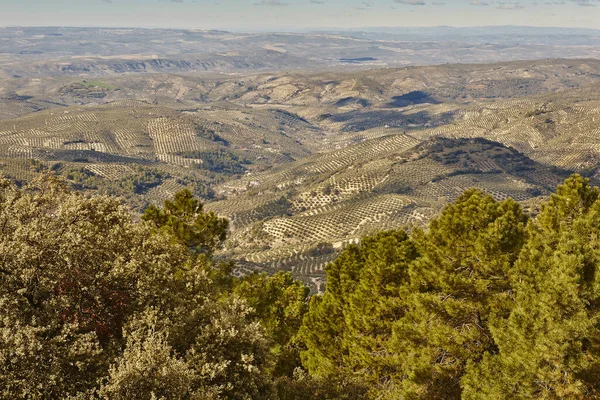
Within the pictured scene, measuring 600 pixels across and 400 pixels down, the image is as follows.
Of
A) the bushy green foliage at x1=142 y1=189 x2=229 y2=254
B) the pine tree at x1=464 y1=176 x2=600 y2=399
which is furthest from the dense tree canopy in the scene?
the bushy green foliage at x1=142 y1=189 x2=229 y2=254

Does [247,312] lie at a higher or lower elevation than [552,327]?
lower

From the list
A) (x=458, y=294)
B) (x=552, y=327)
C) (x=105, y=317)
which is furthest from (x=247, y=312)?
(x=552, y=327)

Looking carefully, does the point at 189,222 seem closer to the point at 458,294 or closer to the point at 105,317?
the point at 105,317

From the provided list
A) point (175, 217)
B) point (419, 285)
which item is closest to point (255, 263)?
point (175, 217)

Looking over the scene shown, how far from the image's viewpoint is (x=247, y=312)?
71.5 feet

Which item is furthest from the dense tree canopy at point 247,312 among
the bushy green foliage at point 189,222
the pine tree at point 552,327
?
the bushy green foliage at point 189,222

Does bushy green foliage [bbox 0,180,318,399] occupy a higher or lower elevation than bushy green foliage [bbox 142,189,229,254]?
higher

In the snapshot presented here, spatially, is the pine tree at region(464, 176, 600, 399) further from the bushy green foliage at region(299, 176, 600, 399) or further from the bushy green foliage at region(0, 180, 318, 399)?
the bushy green foliage at region(0, 180, 318, 399)

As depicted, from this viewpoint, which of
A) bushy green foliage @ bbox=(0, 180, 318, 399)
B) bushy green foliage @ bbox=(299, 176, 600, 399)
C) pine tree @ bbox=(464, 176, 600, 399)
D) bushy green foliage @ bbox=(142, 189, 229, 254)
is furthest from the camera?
bushy green foliage @ bbox=(142, 189, 229, 254)

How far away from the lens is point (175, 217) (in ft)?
125

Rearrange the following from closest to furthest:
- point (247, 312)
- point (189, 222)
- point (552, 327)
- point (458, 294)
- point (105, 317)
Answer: point (552, 327)
point (105, 317)
point (247, 312)
point (458, 294)
point (189, 222)

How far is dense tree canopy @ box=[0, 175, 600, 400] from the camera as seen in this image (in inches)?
655

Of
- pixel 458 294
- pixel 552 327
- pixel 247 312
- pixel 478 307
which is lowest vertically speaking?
pixel 478 307

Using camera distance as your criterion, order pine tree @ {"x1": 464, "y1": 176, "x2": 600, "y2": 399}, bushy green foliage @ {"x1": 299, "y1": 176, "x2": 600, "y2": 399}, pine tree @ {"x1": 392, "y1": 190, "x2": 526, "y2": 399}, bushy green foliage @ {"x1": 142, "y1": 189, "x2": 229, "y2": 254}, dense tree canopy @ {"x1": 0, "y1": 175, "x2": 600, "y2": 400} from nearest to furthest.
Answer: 1. dense tree canopy @ {"x1": 0, "y1": 175, "x2": 600, "y2": 400}
2. pine tree @ {"x1": 464, "y1": 176, "x2": 600, "y2": 399}
3. bushy green foliage @ {"x1": 299, "y1": 176, "x2": 600, "y2": 399}
4. pine tree @ {"x1": 392, "y1": 190, "x2": 526, "y2": 399}
5. bushy green foliage @ {"x1": 142, "y1": 189, "x2": 229, "y2": 254}
